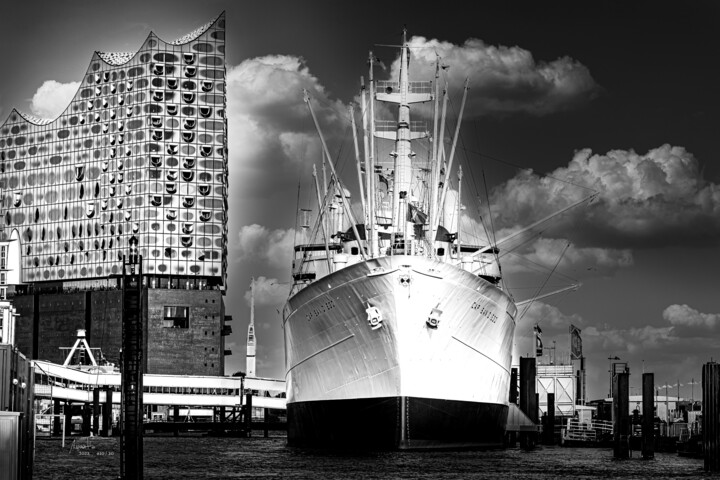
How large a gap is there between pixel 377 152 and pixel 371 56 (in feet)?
39.8

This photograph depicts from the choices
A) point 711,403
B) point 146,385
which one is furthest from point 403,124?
point 146,385

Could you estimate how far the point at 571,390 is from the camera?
165m

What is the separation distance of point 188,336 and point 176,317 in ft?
11.5

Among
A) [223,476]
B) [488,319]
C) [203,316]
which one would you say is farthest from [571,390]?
[223,476]

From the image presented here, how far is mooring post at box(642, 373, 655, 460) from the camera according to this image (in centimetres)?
8675

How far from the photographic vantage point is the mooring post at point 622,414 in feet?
275

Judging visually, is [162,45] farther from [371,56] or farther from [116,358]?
[371,56]

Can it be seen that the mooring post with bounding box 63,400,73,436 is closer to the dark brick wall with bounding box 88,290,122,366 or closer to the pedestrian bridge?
the pedestrian bridge

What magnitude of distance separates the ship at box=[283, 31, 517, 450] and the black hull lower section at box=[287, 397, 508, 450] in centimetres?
8

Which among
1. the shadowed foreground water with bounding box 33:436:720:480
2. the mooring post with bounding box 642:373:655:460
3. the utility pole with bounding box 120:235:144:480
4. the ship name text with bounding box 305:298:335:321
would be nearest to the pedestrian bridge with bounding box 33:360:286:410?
the shadowed foreground water with bounding box 33:436:720:480

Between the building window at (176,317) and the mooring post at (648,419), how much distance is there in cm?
11325

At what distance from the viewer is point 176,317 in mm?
193625

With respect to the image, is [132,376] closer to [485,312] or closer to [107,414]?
[485,312]

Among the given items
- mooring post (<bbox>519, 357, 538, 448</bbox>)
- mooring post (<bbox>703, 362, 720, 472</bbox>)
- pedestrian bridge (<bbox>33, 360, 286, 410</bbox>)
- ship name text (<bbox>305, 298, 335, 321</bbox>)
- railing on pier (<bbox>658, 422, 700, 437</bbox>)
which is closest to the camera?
mooring post (<bbox>703, 362, 720, 472</bbox>)
